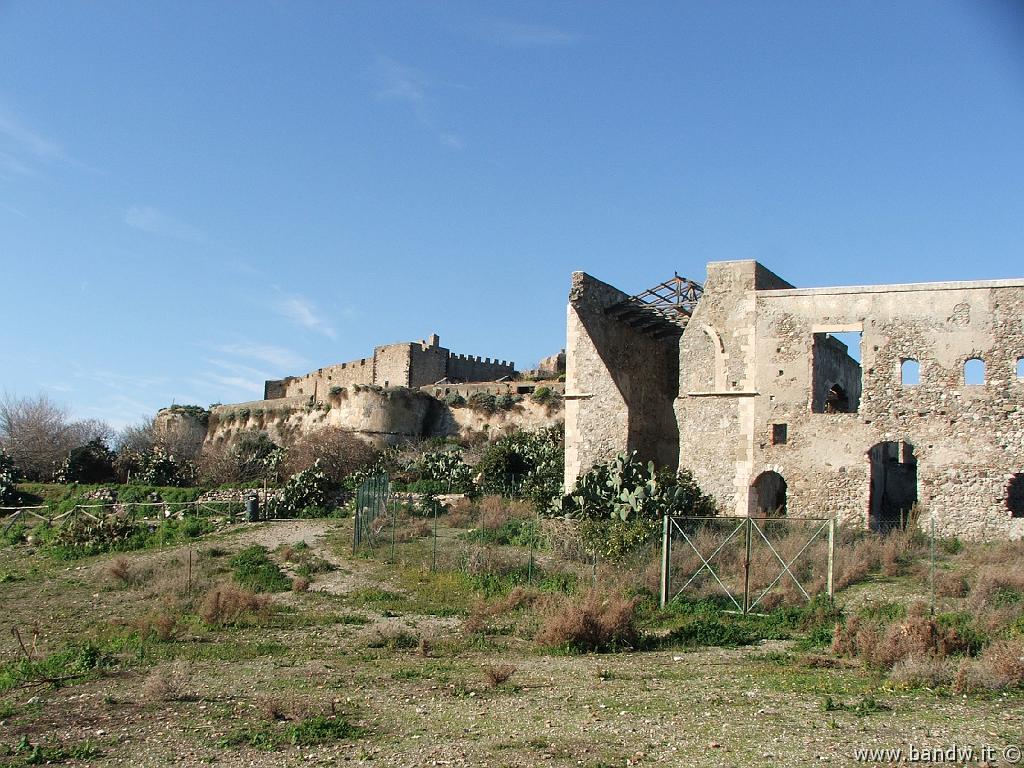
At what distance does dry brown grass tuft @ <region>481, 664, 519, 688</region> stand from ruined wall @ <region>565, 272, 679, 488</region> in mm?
14212

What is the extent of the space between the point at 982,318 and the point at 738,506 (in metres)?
7.01

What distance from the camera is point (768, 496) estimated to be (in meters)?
23.8

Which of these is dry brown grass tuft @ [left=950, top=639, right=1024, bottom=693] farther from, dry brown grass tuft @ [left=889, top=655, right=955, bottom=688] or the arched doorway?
the arched doorway

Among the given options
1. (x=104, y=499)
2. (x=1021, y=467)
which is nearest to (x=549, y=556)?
(x=1021, y=467)

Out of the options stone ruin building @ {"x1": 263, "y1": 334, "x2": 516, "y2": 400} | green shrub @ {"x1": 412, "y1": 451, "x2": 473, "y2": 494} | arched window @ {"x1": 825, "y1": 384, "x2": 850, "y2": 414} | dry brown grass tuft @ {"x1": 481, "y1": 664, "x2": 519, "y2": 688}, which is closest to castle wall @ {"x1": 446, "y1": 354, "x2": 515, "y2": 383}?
stone ruin building @ {"x1": 263, "y1": 334, "x2": 516, "y2": 400}

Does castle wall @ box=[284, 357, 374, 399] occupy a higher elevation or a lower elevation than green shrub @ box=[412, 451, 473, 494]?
higher

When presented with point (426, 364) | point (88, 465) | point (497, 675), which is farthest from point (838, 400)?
point (88, 465)

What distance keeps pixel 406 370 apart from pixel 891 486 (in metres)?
28.8

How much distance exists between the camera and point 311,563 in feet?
66.7

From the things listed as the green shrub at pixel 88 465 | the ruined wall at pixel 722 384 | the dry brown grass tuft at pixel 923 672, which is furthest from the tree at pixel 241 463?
the dry brown grass tuft at pixel 923 672

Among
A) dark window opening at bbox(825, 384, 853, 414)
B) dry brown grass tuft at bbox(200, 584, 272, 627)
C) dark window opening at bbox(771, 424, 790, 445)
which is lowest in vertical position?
dry brown grass tuft at bbox(200, 584, 272, 627)

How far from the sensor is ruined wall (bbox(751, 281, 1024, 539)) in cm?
2097

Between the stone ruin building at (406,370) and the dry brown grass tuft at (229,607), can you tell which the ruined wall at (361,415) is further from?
the dry brown grass tuft at (229,607)

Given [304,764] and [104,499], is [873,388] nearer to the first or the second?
[304,764]
